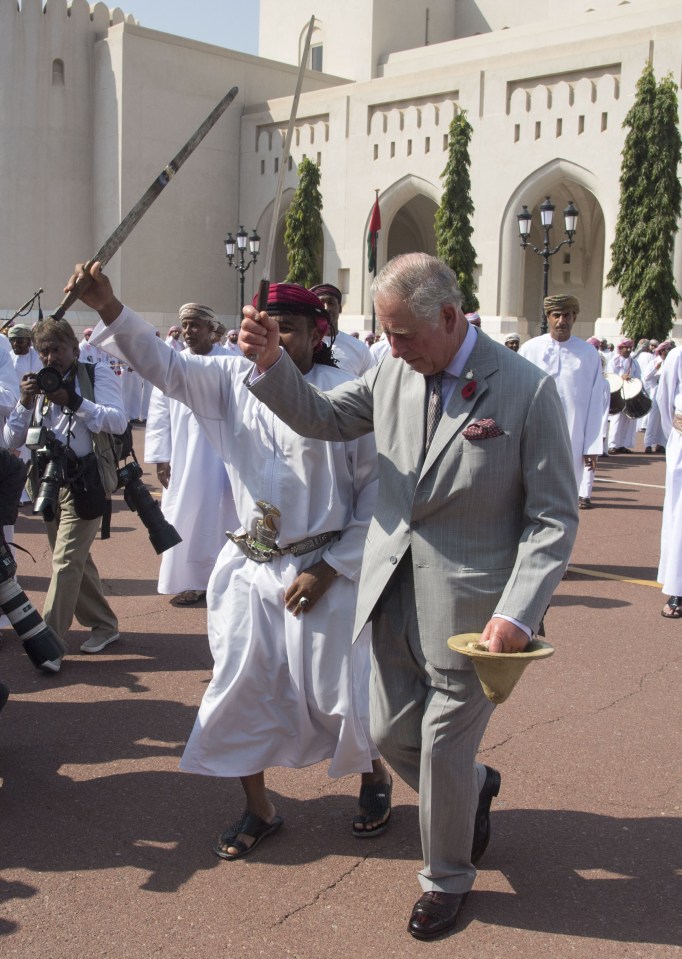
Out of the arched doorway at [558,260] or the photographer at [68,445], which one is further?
the arched doorway at [558,260]

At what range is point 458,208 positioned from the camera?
32.8 meters

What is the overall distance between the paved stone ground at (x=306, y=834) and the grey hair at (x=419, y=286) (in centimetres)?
186

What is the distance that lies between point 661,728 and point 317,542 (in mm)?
2197

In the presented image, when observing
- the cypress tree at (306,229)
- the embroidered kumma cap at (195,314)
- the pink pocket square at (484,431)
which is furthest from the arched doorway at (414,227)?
the pink pocket square at (484,431)

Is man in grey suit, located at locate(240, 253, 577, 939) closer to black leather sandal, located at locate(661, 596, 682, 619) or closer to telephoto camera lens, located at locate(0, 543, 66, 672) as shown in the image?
telephoto camera lens, located at locate(0, 543, 66, 672)

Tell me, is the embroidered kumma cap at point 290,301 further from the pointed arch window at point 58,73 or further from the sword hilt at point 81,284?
the pointed arch window at point 58,73

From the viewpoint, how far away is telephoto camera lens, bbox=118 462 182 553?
5.41m

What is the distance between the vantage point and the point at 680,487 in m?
7.31

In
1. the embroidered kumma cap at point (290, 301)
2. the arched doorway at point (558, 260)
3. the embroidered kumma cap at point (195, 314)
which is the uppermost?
the arched doorway at point (558, 260)

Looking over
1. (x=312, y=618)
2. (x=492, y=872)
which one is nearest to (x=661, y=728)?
(x=492, y=872)

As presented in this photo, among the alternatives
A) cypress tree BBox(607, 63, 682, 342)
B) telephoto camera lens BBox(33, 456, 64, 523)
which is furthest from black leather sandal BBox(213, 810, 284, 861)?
cypress tree BBox(607, 63, 682, 342)

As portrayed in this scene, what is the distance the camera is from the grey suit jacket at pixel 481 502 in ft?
10.2

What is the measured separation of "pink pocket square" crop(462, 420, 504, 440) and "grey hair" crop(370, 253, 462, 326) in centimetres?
33

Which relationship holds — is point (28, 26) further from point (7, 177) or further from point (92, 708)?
point (92, 708)
